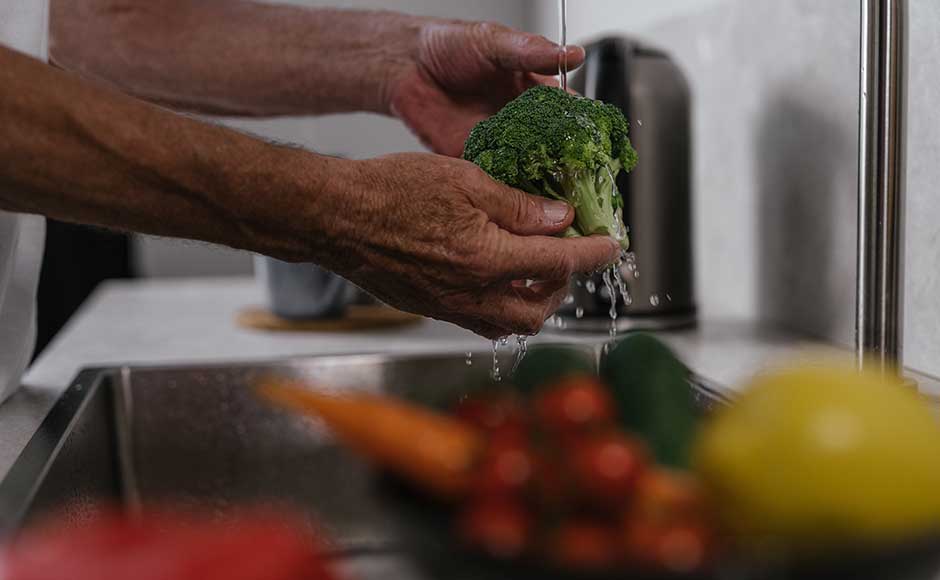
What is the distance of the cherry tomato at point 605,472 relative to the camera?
36cm

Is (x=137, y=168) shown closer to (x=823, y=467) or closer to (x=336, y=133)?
(x=823, y=467)

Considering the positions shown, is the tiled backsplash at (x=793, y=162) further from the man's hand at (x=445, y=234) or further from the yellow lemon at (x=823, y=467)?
the yellow lemon at (x=823, y=467)

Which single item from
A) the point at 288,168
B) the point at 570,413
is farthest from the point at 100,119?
the point at 570,413

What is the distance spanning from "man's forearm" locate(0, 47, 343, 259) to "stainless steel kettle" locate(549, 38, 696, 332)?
2.50 feet

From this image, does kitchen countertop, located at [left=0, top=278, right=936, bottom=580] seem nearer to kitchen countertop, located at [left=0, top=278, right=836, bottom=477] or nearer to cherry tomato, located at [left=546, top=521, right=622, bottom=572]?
kitchen countertop, located at [left=0, top=278, right=836, bottom=477]

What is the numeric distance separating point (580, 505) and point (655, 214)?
3.97 feet

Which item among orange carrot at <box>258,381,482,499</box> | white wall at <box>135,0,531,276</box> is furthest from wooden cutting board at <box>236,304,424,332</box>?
white wall at <box>135,0,531,276</box>

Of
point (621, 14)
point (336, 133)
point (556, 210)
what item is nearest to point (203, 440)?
point (556, 210)

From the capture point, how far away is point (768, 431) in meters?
0.38

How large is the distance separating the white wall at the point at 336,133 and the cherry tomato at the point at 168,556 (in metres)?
2.93

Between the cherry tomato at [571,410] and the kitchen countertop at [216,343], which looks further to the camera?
the kitchen countertop at [216,343]

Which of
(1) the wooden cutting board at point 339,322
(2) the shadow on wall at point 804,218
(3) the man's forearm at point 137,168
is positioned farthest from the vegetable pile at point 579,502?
(1) the wooden cutting board at point 339,322

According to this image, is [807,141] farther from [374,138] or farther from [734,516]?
[374,138]

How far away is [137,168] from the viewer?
2.37ft
